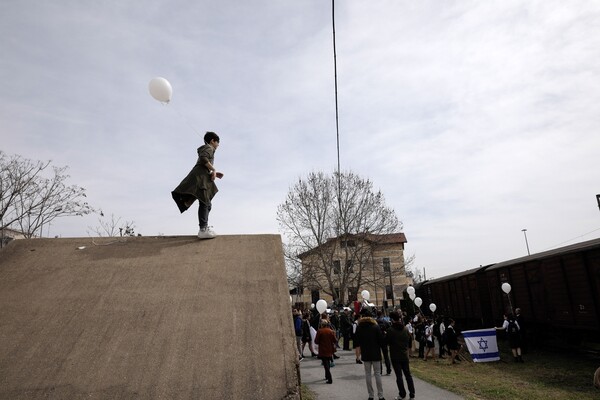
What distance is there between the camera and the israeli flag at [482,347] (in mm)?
12516

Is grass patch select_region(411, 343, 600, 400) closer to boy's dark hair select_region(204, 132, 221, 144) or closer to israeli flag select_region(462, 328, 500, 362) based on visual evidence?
israeli flag select_region(462, 328, 500, 362)

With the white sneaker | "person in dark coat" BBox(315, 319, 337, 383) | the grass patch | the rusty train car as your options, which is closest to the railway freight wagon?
the rusty train car

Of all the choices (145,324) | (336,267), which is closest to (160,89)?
(145,324)

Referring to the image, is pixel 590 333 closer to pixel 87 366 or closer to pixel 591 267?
pixel 591 267

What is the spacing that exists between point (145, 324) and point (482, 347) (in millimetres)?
11875

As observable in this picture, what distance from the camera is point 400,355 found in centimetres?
754

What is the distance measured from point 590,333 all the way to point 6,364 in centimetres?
1330

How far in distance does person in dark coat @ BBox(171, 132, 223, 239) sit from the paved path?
4261 mm

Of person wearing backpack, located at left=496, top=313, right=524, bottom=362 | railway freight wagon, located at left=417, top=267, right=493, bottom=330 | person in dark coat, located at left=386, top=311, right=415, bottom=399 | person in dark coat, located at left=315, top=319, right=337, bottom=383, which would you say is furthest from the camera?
railway freight wagon, located at left=417, top=267, right=493, bottom=330

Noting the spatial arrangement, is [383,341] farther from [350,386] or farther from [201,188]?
[201,188]

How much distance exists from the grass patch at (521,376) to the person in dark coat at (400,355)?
1216mm

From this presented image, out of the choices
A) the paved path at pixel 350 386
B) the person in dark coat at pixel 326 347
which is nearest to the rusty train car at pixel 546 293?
the paved path at pixel 350 386

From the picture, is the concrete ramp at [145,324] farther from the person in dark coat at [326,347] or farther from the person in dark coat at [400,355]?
the person in dark coat at [326,347]

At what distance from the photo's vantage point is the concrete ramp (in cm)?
315
